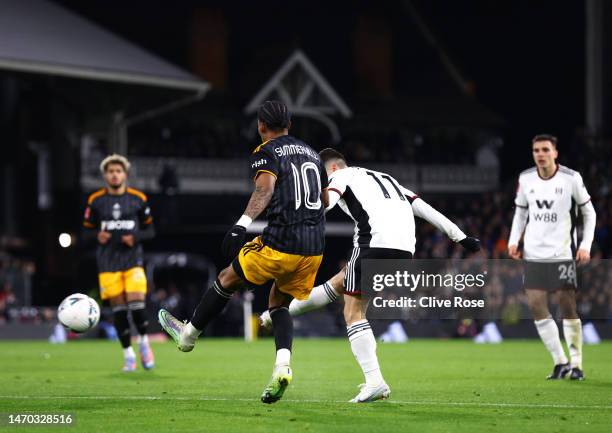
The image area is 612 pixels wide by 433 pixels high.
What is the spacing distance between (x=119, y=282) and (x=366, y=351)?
5.24 m

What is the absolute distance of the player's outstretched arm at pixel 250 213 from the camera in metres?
9.43

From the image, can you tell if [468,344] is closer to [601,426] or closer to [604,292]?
[604,292]

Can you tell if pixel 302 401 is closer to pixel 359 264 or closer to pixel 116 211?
pixel 359 264

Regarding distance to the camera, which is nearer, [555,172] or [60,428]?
[60,428]

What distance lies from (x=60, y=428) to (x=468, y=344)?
15.9 metres

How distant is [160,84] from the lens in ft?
106

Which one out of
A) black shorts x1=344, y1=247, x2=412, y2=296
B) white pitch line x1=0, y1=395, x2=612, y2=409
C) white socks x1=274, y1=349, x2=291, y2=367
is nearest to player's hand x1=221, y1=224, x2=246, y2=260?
white socks x1=274, y1=349, x2=291, y2=367

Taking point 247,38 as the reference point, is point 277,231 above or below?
below

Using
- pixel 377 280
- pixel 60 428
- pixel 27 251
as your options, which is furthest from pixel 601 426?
pixel 27 251

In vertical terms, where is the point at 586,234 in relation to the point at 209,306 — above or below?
above

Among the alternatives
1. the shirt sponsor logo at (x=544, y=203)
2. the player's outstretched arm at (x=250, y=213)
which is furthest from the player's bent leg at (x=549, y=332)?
the player's outstretched arm at (x=250, y=213)

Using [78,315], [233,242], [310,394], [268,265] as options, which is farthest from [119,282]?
[233,242]

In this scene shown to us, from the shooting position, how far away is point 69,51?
31.2m

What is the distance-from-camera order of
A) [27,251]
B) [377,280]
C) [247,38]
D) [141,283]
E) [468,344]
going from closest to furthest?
[377,280] → [141,283] → [468,344] → [27,251] → [247,38]
